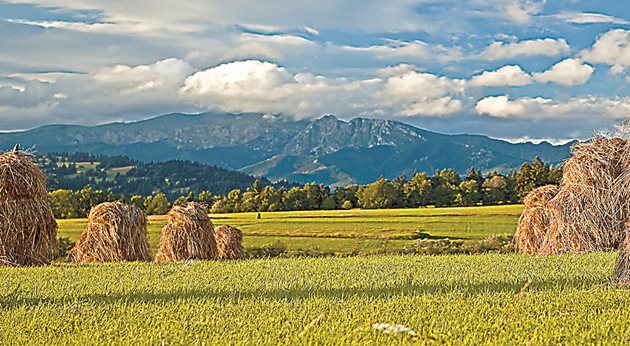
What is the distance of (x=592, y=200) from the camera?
18.3m

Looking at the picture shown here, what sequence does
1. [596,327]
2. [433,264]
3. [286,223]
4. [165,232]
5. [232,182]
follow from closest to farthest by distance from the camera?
1. [596,327]
2. [433,264]
3. [165,232]
4. [286,223]
5. [232,182]

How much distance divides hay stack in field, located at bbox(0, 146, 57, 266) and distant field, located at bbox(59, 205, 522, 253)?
16.3 metres

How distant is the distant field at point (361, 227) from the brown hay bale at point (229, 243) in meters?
6.66

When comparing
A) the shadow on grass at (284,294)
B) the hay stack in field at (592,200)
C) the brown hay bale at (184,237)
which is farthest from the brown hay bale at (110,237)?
the hay stack in field at (592,200)

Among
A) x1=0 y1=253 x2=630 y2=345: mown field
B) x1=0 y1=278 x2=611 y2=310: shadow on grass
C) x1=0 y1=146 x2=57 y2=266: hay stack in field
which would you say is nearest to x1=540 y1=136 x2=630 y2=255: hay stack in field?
x1=0 y1=253 x2=630 y2=345: mown field

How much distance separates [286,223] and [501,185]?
2279 centimetres

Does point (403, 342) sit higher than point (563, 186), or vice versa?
point (563, 186)

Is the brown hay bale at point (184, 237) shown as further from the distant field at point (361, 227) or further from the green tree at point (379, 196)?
the green tree at point (379, 196)

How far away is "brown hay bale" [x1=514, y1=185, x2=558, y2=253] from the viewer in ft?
87.6

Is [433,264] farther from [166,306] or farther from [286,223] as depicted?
[286,223]

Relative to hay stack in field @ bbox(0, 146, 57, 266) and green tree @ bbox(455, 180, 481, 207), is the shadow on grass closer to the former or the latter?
hay stack in field @ bbox(0, 146, 57, 266)

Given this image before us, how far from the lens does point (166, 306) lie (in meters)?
10.5

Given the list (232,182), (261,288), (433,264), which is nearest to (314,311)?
(261,288)

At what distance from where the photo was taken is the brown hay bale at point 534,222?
87.6 feet
